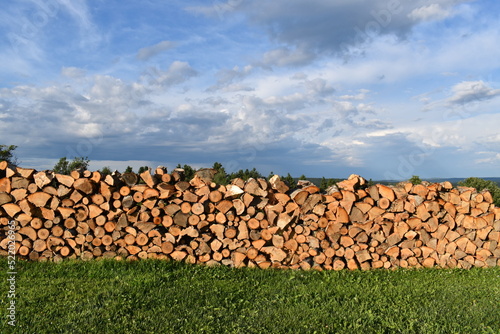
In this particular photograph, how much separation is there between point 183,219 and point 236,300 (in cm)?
240

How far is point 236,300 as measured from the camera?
6.12 m

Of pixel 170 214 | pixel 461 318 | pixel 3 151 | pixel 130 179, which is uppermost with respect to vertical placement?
pixel 3 151

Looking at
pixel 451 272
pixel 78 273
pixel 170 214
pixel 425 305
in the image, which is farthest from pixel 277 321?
pixel 451 272

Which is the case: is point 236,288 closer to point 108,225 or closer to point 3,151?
point 108,225

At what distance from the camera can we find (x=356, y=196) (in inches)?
332

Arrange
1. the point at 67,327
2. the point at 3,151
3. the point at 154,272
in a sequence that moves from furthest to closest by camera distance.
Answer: the point at 3,151 < the point at 154,272 < the point at 67,327

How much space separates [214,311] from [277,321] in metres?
0.90

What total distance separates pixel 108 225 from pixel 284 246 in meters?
3.57

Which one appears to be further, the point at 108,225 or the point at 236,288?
the point at 108,225

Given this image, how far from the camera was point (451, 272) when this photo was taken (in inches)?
336

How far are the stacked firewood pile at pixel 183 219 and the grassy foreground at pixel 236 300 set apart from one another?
402mm

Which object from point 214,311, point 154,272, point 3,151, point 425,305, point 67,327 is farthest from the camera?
point 3,151

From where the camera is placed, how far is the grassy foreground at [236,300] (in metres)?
5.27

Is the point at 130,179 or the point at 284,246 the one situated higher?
the point at 130,179
